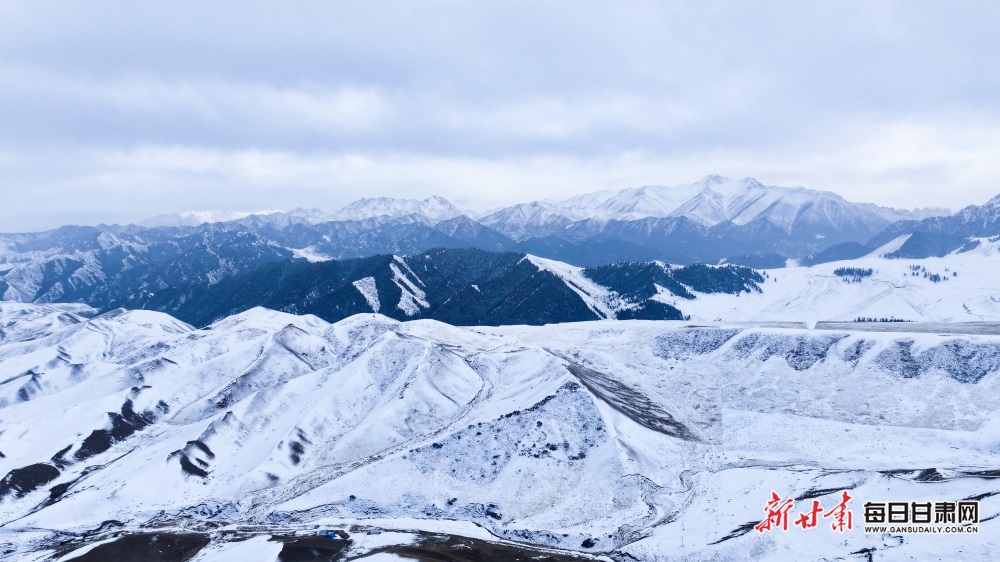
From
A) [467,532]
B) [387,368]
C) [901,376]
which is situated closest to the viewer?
[467,532]

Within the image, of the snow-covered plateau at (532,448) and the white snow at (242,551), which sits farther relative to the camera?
the snow-covered plateau at (532,448)

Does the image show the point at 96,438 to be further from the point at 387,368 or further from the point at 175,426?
the point at 387,368

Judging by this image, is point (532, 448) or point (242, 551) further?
point (532, 448)

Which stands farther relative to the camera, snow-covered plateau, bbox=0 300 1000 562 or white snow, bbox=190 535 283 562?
snow-covered plateau, bbox=0 300 1000 562

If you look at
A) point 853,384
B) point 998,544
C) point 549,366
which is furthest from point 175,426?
point 853,384

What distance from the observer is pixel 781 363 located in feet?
382

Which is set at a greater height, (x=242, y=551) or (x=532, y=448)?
(x=532, y=448)

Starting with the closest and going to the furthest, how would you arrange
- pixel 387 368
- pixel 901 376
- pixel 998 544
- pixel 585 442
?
pixel 998 544, pixel 585 442, pixel 901 376, pixel 387 368

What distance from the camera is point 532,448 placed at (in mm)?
80875

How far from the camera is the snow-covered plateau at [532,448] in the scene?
59500 millimetres

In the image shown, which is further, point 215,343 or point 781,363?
point 215,343

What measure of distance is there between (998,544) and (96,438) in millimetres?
134873

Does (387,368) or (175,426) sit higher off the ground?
(387,368)

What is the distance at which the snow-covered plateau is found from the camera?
59500 mm
